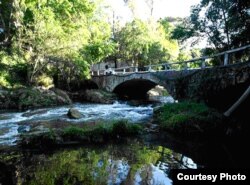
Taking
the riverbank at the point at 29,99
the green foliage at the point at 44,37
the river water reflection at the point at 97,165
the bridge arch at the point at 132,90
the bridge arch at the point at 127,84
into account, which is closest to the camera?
the river water reflection at the point at 97,165

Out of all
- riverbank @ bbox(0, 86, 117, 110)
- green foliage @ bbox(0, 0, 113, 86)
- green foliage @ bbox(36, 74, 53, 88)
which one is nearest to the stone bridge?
green foliage @ bbox(0, 0, 113, 86)

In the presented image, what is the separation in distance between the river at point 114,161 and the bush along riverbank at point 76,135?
1.48 feet

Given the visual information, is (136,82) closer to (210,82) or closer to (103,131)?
(210,82)

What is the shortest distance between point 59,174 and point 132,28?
33.4 meters

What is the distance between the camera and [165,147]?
979cm

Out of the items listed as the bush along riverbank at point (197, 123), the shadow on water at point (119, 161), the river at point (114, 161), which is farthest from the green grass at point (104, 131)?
the bush along riverbank at point (197, 123)

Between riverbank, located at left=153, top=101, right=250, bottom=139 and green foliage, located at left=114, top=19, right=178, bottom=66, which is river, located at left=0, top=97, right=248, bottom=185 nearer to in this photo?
riverbank, located at left=153, top=101, right=250, bottom=139

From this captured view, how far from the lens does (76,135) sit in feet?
33.7

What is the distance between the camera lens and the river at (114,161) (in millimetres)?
6840

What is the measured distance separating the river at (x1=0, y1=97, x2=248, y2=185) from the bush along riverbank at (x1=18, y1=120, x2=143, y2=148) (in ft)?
1.48

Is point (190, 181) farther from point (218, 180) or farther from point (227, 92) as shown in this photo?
point (227, 92)

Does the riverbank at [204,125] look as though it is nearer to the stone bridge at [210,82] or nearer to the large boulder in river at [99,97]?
the stone bridge at [210,82]

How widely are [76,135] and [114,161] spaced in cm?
256
